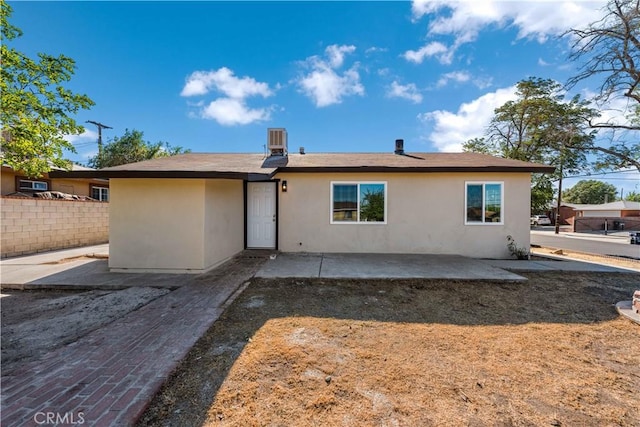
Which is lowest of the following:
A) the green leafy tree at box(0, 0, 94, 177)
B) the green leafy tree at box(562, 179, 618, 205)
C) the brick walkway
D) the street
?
the street

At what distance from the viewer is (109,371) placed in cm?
254

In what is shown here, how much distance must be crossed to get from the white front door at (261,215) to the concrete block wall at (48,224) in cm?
670

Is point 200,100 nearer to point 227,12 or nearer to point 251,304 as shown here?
point 227,12

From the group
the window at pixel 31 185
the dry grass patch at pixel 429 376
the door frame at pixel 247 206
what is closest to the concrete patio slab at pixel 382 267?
the door frame at pixel 247 206

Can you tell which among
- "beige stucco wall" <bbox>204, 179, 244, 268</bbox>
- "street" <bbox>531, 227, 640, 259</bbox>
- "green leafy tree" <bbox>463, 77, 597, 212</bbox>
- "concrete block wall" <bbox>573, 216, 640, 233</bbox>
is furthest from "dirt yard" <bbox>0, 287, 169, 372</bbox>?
"concrete block wall" <bbox>573, 216, 640, 233</bbox>

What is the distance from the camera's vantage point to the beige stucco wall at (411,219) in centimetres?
774

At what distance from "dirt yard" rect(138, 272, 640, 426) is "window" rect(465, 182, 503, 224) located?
3364 mm

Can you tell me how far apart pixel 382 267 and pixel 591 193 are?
80.0 meters

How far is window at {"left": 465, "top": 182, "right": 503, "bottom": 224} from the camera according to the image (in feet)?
25.4

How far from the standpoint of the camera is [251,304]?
14.1 feet

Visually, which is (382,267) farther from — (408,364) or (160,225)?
(160,225)

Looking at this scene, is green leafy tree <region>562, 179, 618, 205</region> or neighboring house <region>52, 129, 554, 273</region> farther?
green leafy tree <region>562, 179, 618, 205</region>

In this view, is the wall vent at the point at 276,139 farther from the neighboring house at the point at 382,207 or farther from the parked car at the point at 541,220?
the parked car at the point at 541,220

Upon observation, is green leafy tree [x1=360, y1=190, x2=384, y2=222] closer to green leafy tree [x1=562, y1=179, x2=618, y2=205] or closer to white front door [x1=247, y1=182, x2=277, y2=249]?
white front door [x1=247, y1=182, x2=277, y2=249]
